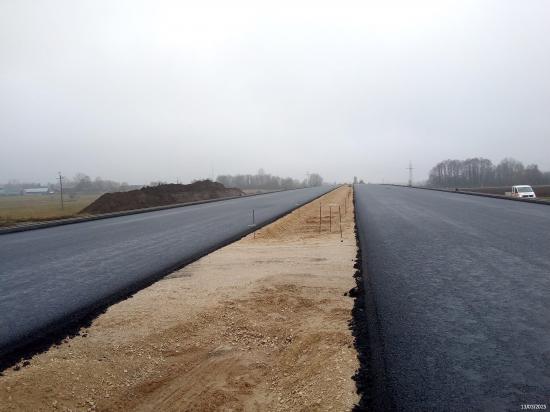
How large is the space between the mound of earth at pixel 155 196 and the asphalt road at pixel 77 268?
22429mm

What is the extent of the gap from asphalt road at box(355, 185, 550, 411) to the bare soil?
0.47 metres

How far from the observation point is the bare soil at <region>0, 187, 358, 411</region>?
401 centimetres

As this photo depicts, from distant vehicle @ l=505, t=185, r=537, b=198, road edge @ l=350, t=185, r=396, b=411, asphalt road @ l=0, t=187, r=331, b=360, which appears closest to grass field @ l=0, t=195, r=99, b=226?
asphalt road @ l=0, t=187, r=331, b=360

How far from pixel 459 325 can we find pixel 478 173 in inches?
5497

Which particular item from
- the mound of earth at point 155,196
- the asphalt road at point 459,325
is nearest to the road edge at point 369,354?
the asphalt road at point 459,325

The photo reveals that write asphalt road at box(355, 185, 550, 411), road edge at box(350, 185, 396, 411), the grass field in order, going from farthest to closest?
the grass field
asphalt road at box(355, 185, 550, 411)
road edge at box(350, 185, 396, 411)

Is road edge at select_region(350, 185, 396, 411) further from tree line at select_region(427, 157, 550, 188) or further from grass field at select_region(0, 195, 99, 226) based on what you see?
tree line at select_region(427, 157, 550, 188)

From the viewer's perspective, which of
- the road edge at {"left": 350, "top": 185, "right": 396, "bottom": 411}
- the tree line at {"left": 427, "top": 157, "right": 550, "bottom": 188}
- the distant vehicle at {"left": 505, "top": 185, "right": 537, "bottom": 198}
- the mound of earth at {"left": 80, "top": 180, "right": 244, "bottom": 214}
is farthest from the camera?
the tree line at {"left": 427, "top": 157, "right": 550, "bottom": 188}

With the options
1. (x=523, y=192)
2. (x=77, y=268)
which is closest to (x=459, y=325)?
(x=77, y=268)

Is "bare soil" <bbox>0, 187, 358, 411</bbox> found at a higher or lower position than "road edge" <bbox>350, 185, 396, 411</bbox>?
lower

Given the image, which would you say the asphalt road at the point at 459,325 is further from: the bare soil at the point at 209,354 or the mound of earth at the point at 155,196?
the mound of earth at the point at 155,196

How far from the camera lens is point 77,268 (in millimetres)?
10266

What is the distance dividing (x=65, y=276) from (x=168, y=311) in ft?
13.1

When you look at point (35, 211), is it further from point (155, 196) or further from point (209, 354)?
point (209, 354)
